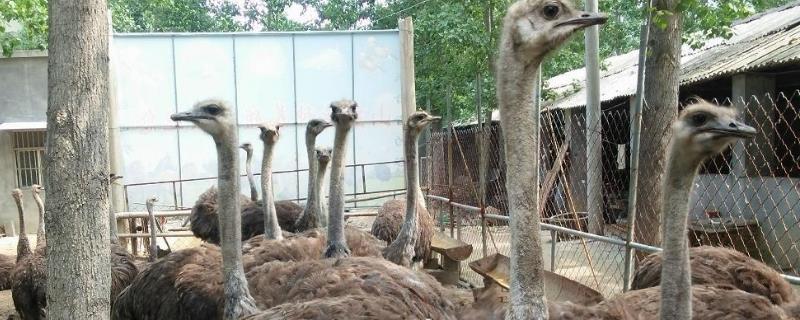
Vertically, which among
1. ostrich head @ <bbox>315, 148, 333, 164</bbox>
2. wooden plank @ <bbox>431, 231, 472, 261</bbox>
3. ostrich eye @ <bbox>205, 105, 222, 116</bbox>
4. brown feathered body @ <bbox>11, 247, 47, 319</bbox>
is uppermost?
ostrich eye @ <bbox>205, 105, 222, 116</bbox>

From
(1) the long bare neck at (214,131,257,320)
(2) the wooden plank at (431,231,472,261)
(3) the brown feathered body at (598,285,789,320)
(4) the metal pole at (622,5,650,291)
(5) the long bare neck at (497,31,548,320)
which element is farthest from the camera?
(2) the wooden plank at (431,231,472,261)

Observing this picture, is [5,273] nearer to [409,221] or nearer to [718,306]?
[409,221]

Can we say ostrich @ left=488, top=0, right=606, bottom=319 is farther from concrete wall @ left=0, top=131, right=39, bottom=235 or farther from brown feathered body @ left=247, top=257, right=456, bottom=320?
concrete wall @ left=0, top=131, right=39, bottom=235

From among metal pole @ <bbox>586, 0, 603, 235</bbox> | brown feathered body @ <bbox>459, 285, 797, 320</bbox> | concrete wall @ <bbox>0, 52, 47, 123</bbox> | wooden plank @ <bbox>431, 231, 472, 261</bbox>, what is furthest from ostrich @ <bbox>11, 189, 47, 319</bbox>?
concrete wall @ <bbox>0, 52, 47, 123</bbox>

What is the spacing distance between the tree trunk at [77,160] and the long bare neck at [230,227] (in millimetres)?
A: 1076

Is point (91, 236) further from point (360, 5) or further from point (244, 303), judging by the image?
point (360, 5)

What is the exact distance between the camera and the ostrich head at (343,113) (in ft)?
17.2

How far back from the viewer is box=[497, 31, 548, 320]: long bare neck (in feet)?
8.52

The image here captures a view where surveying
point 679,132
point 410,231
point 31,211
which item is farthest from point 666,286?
point 31,211

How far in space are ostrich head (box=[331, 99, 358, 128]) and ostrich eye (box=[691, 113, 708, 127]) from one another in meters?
2.78

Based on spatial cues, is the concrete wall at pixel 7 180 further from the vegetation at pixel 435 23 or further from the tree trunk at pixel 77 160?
the tree trunk at pixel 77 160

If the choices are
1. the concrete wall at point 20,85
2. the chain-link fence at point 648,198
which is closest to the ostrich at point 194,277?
the chain-link fence at point 648,198

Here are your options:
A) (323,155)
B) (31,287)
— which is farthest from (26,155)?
(323,155)

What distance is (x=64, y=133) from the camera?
8.79 ft
